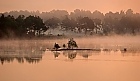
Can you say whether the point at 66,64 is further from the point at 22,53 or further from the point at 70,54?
the point at 22,53

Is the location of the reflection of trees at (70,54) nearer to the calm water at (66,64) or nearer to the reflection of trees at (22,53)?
the calm water at (66,64)

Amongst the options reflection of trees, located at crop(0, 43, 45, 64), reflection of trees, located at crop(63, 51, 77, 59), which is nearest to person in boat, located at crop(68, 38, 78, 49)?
reflection of trees, located at crop(63, 51, 77, 59)

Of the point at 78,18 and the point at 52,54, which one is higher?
the point at 78,18

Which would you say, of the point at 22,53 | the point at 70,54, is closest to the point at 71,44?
the point at 70,54

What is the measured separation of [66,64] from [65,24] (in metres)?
0.30

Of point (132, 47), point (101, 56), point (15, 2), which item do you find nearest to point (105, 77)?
point (101, 56)

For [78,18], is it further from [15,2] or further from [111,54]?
[15,2]

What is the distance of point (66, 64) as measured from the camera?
169 cm

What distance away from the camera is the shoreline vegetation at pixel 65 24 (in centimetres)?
169

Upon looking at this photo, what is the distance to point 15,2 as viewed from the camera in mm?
1708

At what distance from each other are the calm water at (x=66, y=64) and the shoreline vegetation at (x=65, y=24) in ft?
0.32

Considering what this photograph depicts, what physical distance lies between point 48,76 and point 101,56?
1.40 ft

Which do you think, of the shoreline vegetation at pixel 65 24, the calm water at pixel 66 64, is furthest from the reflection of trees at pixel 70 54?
the shoreline vegetation at pixel 65 24

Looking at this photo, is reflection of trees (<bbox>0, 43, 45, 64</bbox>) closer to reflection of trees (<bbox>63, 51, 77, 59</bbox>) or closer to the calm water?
the calm water
